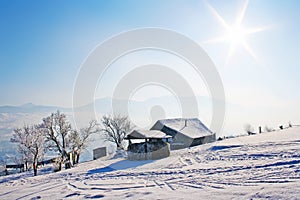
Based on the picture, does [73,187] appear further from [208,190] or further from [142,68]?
[142,68]

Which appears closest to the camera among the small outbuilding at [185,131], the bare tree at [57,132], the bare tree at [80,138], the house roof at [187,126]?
the bare tree at [57,132]

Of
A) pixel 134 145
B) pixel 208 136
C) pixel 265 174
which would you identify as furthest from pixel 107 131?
pixel 265 174

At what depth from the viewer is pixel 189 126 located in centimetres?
3844

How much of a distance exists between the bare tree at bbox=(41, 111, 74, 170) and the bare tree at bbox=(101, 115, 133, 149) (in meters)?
8.40

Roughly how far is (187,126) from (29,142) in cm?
2170

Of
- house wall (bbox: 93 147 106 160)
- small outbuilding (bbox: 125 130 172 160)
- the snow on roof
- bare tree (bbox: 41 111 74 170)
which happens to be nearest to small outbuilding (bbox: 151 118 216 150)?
the snow on roof

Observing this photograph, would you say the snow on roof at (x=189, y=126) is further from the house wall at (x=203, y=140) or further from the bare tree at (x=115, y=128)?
the bare tree at (x=115, y=128)

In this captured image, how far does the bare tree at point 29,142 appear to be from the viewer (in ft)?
79.7

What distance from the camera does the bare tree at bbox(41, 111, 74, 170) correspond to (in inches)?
1264

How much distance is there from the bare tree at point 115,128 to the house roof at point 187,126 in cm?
645

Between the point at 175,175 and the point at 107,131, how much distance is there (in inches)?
1215

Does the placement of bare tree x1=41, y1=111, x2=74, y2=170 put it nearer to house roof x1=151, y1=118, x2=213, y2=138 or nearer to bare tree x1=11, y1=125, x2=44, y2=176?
bare tree x1=11, y1=125, x2=44, y2=176

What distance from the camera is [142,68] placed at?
90.6 ft

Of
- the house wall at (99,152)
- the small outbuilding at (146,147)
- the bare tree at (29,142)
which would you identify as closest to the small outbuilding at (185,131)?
the house wall at (99,152)
